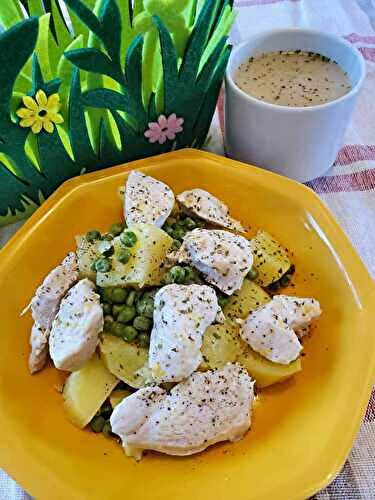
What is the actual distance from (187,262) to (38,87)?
587mm

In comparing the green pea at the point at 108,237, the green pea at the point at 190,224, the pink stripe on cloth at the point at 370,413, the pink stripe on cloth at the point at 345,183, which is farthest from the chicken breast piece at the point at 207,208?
the pink stripe on cloth at the point at 370,413

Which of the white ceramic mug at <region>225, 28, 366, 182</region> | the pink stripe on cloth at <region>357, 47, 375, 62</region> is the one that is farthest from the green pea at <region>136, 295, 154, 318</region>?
the pink stripe on cloth at <region>357, 47, 375, 62</region>

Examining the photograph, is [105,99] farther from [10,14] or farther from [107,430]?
[107,430]

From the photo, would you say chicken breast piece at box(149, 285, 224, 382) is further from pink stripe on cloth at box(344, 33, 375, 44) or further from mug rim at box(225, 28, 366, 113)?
pink stripe on cloth at box(344, 33, 375, 44)

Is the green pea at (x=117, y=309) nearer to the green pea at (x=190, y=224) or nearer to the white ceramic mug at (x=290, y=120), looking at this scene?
the green pea at (x=190, y=224)

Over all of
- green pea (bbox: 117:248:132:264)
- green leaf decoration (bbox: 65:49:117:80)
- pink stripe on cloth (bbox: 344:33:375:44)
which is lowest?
pink stripe on cloth (bbox: 344:33:375:44)

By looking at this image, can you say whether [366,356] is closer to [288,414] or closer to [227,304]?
[288,414]

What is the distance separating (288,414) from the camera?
50.2 inches

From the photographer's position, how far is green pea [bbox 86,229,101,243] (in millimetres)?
1476

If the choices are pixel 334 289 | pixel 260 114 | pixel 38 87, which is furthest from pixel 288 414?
pixel 38 87

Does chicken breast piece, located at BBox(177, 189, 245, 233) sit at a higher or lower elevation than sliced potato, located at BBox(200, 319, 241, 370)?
higher

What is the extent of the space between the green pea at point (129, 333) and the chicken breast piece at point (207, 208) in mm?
393

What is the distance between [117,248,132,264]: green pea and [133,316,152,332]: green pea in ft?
0.47

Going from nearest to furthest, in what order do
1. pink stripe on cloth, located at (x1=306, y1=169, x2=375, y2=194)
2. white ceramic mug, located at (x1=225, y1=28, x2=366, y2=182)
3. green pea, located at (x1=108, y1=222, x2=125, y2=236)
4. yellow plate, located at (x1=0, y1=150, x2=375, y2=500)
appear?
1. yellow plate, located at (x1=0, y1=150, x2=375, y2=500)
2. green pea, located at (x1=108, y1=222, x2=125, y2=236)
3. white ceramic mug, located at (x1=225, y1=28, x2=366, y2=182)
4. pink stripe on cloth, located at (x1=306, y1=169, x2=375, y2=194)
